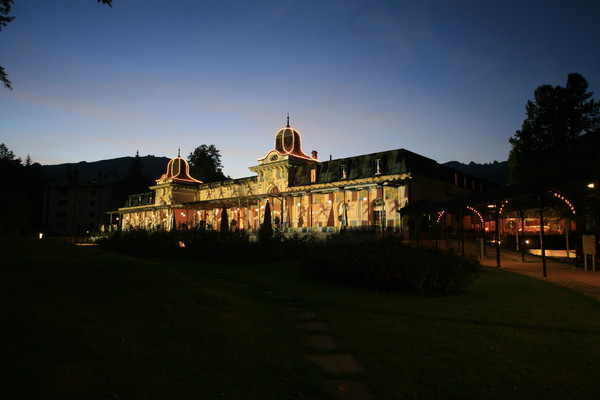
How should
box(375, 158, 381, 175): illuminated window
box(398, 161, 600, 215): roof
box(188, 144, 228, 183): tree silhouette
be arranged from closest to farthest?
box(398, 161, 600, 215): roof < box(375, 158, 381, 175): illuminated window < box(188, 144, 228, 183): tree silhouette

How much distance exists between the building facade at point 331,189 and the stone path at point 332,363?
22.5 m

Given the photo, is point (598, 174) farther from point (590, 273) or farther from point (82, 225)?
point (82, 225)

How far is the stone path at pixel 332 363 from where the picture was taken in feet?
14.2

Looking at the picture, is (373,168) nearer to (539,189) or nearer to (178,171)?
(539,189)

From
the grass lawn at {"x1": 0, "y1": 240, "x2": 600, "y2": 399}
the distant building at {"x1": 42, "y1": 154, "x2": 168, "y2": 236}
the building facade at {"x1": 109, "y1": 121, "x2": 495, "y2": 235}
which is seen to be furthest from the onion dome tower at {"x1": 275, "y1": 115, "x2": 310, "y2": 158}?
the distant building at {"x1": 42, "y1": 154, "x2": 168, "y2": 236}

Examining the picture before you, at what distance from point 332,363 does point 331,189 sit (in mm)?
31569

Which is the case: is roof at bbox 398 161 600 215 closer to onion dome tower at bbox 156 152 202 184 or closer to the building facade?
the building facade

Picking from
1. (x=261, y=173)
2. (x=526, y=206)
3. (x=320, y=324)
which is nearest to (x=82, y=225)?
(x=261, y=173)

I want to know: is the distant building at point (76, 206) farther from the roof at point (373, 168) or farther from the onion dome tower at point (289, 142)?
the roof at point (373, 168)

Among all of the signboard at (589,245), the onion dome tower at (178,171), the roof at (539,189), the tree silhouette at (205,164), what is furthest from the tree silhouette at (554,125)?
the tree silhouette at (205,164)

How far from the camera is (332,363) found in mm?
5242

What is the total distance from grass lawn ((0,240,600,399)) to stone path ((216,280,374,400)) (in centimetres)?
14

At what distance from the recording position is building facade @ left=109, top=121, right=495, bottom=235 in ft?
109

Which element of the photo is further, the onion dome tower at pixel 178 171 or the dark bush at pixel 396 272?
the onion dome tower at pixel 178 171
